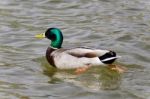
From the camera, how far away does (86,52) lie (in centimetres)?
1268

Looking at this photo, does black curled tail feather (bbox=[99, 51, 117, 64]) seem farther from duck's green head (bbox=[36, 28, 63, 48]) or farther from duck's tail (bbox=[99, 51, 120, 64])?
duck's green head (bbox=[36, 28, 63, 48])

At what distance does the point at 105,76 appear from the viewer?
1259 centimetres

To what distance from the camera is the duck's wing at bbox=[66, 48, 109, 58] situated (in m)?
12.6

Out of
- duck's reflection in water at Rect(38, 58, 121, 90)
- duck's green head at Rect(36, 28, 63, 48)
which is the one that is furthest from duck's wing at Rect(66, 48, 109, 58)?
duck's green head at Rect(36, 28, 63, 48)

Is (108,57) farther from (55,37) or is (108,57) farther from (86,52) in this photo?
(55,37)

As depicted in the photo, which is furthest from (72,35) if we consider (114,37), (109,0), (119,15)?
(109,0)

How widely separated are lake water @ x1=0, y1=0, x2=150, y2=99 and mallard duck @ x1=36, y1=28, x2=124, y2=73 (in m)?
0.16

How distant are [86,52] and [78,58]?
0.85ft

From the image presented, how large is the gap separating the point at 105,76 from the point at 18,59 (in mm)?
2057

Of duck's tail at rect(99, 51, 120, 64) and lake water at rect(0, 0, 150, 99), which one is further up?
duck's tail at rect(99, 51, 120, 64)

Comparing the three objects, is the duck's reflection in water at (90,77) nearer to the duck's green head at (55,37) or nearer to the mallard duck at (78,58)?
the mallard duck at (78,58)

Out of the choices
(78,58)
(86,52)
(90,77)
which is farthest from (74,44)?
(90,77)

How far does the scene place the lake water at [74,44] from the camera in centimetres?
1140

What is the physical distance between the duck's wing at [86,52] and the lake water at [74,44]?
386 millimetres
